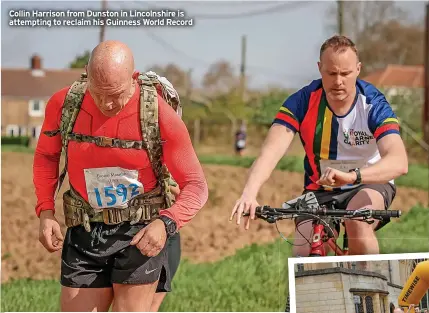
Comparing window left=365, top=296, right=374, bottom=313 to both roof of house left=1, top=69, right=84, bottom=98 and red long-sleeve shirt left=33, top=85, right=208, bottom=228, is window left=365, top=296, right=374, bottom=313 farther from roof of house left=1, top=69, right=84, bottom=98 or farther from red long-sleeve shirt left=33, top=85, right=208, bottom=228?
roof of house left=1, top=69, right=84, bottom=98

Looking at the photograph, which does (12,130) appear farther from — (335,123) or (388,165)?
(388,165)

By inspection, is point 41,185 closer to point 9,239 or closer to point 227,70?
point 9,239

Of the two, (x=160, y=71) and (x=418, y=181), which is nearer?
(x=160, y=71)

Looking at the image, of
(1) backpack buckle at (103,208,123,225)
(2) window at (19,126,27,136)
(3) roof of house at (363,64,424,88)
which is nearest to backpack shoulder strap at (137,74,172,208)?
(1) backpack buckle at (103,208,123,225)

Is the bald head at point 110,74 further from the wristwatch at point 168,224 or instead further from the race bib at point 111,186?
the wristwatch at point 168,224

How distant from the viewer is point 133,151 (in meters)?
4.31

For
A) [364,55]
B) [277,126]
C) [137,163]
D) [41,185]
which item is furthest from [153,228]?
[364,55]

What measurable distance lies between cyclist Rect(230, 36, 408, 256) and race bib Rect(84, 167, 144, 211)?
604 mm

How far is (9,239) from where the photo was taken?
8.38 meters

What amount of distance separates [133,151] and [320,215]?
3.45 feet

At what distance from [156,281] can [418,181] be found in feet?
20.4

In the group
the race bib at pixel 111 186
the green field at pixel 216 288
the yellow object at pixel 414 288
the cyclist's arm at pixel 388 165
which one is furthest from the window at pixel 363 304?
the green field at pixel 216 288

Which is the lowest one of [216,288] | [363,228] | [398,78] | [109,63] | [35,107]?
[216,288]

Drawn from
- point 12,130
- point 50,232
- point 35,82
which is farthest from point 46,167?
point 12,130
